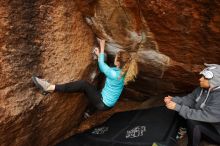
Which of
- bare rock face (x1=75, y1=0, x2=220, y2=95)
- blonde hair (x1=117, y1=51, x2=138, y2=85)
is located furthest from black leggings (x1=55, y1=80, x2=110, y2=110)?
bare rock face (x1=75, y1=0, x2=220, y2=95)

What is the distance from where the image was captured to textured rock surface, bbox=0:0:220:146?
4.66 meters

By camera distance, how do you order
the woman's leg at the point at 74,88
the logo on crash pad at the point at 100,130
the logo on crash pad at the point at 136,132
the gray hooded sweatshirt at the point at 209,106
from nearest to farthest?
the gray hooded sweatshirt at the point at 209,106, the woman's leg at the point at 74,88, the logo on crash pad at the point at 136,132, the logo on crash pad at the point at 100,130

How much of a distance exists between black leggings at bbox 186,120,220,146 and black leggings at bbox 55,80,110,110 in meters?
1.38

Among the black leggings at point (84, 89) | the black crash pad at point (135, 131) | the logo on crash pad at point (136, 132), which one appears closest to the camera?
the black leggings at point (84, 89)

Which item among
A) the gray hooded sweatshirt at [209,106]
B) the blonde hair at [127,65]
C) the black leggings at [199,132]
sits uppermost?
the blonde hair at [127,65]

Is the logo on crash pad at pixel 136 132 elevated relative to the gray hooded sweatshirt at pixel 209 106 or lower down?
lower down

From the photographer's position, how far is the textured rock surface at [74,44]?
466cm

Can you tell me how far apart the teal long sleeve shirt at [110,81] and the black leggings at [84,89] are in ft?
0.32

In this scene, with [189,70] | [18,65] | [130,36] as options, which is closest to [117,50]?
[130,36]

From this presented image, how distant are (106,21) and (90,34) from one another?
434mm

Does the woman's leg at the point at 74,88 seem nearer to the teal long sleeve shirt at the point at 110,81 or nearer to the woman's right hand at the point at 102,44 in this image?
the teal long sleeve shirt at the point at 110,81

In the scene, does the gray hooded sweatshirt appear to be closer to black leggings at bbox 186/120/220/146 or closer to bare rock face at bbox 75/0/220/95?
black leggings at bbox 186/120/220/146

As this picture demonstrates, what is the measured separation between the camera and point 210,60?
5297 mm

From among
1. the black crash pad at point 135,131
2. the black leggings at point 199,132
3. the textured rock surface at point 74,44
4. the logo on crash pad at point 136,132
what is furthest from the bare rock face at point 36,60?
the black leggings at point 199,132
